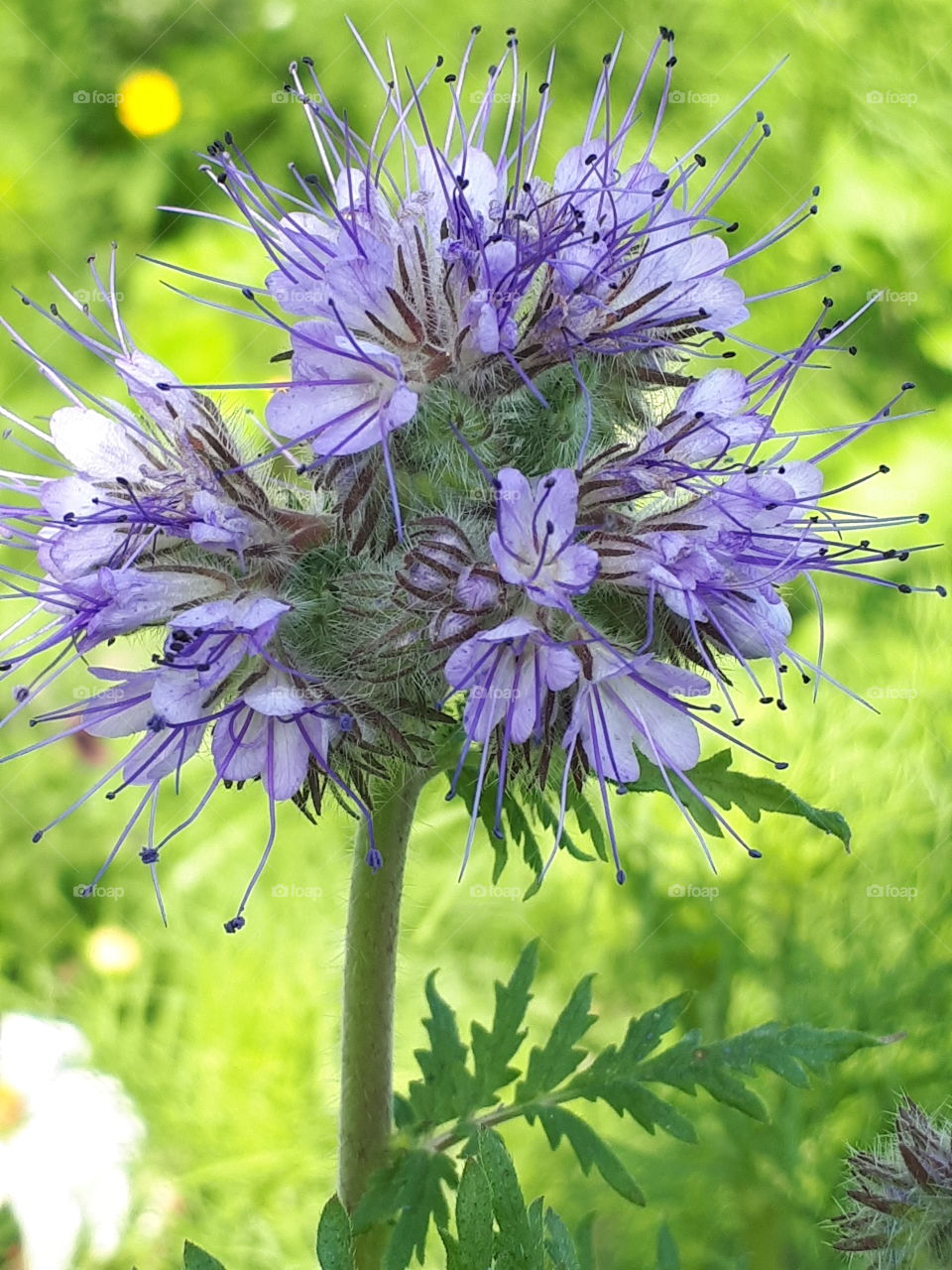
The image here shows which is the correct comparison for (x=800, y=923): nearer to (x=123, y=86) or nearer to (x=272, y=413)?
(x=272, y=413)

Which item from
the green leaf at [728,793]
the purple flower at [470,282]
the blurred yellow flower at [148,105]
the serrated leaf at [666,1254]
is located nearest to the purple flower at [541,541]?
the purple flower at [470,282]

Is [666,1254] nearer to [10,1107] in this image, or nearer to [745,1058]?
[745,1058]

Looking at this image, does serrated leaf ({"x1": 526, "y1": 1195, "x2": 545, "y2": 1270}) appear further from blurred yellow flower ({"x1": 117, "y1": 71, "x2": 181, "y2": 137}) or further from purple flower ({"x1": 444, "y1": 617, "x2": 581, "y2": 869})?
blurred yellow flower ({"x1": 117, "y1": 71, "x2": 181, "y2": 137})

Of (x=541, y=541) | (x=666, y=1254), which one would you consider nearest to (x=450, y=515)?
(x=541, y=541)

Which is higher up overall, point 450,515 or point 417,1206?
point 450,515

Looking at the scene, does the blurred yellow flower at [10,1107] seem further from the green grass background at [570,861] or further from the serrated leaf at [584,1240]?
the serrated leaf at [584,1240]

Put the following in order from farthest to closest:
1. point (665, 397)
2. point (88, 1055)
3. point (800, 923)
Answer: point (88, 1055) < point (800, 923) < point (665, 397)

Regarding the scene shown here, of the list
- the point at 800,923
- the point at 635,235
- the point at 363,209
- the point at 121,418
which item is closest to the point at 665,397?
the point at 635,235
